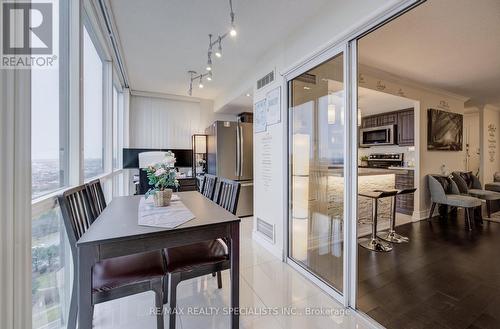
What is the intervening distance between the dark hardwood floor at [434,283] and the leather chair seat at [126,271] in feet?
5.66

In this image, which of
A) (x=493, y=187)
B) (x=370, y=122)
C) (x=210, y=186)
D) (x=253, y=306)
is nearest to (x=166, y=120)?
(x=210, y=186)

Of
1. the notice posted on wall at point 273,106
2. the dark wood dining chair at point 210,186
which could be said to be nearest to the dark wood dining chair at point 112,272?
the dark wood dining chair at point 210,186

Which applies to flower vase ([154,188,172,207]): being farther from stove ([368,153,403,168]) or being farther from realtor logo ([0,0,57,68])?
stove ([368,153,403,168])

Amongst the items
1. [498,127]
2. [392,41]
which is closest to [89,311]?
[392,41]

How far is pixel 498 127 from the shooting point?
5645mm

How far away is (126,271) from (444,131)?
5.90 metres

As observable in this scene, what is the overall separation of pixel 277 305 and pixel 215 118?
187 inches

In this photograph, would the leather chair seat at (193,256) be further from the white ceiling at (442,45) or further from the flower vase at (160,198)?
the white ceiling at (442,45)

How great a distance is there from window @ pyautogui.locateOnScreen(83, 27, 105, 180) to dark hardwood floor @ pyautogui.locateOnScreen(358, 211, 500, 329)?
3113 mm

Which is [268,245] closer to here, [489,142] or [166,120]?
[166,120]

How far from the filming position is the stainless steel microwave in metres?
5.29

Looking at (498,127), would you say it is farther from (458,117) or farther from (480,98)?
(458,117)

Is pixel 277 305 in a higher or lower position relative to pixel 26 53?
lower

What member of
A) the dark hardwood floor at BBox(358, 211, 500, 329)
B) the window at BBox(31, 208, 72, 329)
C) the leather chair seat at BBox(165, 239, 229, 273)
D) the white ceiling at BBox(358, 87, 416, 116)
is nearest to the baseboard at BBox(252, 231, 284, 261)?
the dark hardwood floor at BBox(358, 211, 500, 329)
